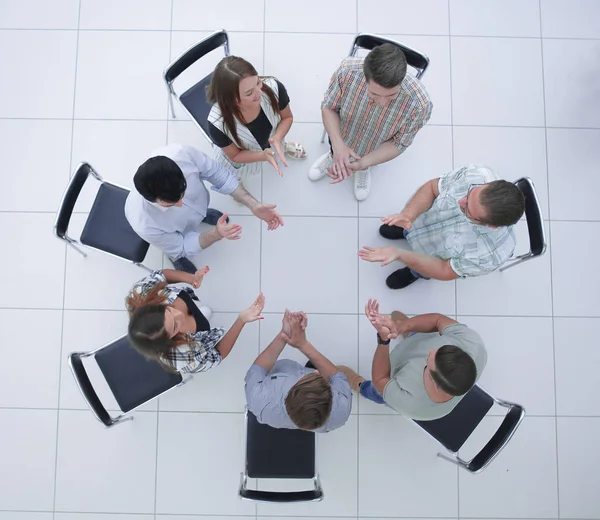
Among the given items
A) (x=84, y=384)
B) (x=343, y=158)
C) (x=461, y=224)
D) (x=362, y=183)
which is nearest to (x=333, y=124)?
(x=343, y=158)

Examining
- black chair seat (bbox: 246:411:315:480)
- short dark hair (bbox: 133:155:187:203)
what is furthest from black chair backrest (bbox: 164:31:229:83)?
black chair seat (bbox: 246:411:315:480)

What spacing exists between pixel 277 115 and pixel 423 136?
124 centimetres

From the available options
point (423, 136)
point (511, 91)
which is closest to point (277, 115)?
point (423, 136)

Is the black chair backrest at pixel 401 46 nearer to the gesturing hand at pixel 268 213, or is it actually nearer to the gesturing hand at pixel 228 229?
the gesturing hand at pixel 268 213

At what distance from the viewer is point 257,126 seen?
2480mm

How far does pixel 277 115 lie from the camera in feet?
8.47

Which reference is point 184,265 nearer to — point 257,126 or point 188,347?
point 188,347

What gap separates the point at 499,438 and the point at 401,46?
7.40 ft

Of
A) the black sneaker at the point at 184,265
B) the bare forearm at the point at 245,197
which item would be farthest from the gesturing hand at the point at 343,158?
the black sneaker at the point at 184,265

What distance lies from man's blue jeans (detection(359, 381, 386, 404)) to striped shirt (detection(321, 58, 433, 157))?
1.45 metres

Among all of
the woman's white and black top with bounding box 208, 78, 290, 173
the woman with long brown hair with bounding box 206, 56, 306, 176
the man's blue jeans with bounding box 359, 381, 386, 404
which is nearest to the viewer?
the woman with long brown hair with bounding box 206, 56, 306, 176

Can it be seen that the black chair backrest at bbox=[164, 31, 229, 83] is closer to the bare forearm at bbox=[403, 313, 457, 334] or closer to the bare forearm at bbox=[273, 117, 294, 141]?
the bare forearm at bbox=[273, 117, 294, 141]

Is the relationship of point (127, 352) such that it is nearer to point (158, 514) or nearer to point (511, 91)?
point (158, 514)

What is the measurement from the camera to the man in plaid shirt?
2.02 meters
